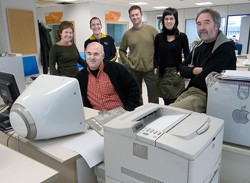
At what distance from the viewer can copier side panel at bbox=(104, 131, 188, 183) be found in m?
0.93

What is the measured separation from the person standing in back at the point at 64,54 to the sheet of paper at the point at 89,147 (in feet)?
5.55

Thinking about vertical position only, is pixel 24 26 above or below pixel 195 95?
above

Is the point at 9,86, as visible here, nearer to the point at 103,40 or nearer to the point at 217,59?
the point at 217,59

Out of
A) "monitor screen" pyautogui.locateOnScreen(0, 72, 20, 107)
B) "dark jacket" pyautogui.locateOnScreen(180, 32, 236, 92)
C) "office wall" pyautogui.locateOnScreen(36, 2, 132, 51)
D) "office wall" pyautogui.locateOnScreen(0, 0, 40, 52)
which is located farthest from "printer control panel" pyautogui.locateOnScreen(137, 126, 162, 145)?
"office wall" pyautogui.locateOnScreen(36, 2, 132, 51)

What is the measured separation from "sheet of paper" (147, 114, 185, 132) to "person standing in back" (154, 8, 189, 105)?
138 centimetres

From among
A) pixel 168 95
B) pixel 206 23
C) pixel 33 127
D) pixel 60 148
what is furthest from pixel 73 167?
pixel 168 95

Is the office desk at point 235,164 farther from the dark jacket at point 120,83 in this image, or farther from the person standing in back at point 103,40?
the person standing in back at point 103,40

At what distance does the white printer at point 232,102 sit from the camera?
1285mm

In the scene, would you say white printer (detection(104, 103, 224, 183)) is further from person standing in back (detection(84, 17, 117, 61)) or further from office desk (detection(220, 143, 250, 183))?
person standing in back (detection(84, 17, 117, 61))

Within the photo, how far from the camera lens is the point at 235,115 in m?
1.34

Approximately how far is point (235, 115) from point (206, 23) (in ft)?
2.47

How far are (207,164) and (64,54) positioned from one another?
7.72ft

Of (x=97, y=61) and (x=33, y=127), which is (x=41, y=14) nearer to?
(x=97, y=61)

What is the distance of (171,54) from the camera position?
2.59 meters
